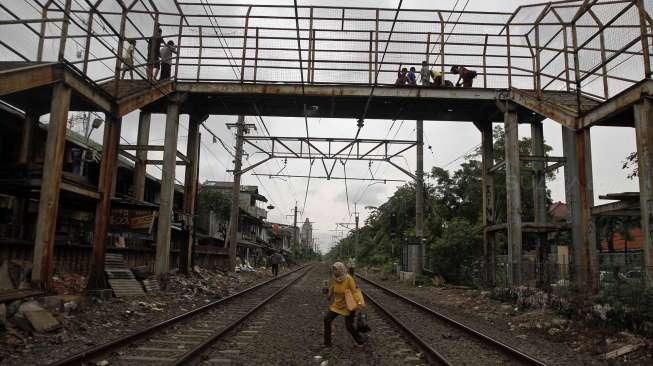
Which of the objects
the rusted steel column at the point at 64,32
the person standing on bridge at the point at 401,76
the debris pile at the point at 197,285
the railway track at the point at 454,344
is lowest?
the railway track at the point at 454,344

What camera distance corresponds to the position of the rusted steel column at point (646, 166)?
10.9m

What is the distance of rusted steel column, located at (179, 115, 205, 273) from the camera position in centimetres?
1953

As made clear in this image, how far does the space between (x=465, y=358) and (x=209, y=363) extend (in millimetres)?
3882

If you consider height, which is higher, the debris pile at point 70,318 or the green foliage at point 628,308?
the green foliage at point 628,308

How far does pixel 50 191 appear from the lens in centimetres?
1077

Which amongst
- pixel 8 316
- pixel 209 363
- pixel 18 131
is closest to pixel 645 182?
pixel 209 363

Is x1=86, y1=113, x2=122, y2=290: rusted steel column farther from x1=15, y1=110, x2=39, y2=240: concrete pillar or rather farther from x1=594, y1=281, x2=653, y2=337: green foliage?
x1=594, y1=281, x2=653, y2=337: green foliage

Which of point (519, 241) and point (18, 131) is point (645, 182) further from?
point (18, 131)

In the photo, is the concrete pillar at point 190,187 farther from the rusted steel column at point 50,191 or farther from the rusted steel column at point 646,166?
the rusted steel column at point 646,166

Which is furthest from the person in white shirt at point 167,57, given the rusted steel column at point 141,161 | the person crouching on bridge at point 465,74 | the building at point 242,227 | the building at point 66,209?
the building at point 242,227

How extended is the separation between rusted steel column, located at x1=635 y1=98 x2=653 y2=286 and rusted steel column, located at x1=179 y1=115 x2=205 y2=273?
47.7 feet

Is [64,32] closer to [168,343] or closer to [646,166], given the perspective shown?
[168,343]

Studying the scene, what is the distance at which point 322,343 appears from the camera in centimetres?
905

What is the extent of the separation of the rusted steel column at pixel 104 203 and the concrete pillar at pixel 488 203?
42.4 feet
